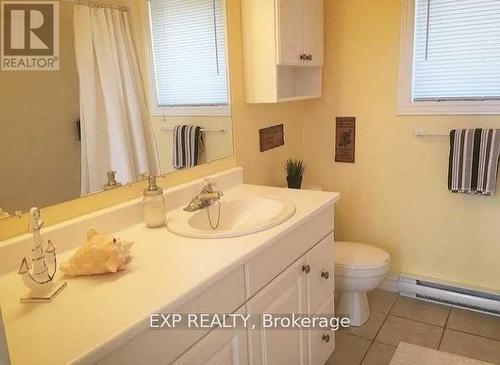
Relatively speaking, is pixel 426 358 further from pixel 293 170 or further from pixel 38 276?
pixel 38 276

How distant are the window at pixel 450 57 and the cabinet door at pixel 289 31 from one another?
2.06 ft

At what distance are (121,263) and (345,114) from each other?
186cm

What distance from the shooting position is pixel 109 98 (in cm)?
139

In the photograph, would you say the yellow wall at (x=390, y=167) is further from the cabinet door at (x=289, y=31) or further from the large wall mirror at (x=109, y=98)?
the large wall mirror at (x=109, y=98)

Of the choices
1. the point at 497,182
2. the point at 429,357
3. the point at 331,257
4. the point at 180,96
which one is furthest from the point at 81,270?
the point at 497,182

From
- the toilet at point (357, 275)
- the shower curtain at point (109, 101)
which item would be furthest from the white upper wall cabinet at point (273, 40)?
the toilet at point (357, 275)

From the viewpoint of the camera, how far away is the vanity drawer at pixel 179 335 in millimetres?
864

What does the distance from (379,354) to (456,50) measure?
1653mm

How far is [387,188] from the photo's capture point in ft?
8.20

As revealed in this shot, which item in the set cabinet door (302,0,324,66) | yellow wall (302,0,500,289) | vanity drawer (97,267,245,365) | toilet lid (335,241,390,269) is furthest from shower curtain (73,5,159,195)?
yellow wall (302,0,500,289)

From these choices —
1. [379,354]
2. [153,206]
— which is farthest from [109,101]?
[379,354]

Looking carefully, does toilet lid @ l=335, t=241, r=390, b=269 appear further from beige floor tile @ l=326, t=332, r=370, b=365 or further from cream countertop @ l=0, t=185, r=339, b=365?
cream countertop @ l=0, t=185, r=339, b=365

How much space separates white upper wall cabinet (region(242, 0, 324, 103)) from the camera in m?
1.93

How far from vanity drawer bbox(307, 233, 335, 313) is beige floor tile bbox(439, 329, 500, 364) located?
0.75 m
